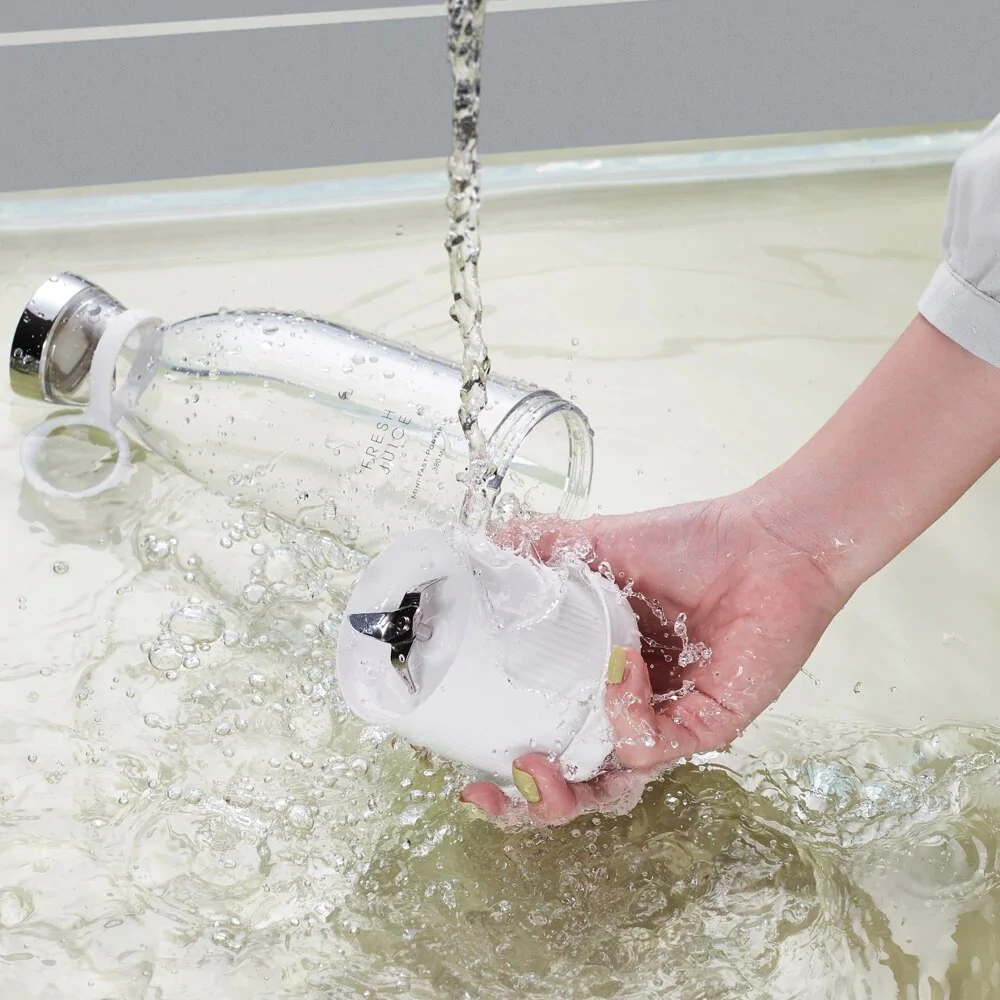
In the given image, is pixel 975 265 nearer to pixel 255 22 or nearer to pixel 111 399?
pixel 111 399

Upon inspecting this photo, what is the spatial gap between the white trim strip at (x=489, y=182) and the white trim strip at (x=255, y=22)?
0.45 feet

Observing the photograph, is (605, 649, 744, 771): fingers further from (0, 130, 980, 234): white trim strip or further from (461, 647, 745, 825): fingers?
(0, 130, 980, 234): white trim strip

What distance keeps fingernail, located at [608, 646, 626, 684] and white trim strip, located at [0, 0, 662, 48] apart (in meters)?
0.74

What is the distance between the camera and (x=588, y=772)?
603 mm

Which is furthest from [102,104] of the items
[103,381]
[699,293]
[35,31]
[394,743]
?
[394,743]

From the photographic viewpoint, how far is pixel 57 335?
2.82ft

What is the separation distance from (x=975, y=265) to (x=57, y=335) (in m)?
0.58

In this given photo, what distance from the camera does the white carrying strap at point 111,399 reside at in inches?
33.9

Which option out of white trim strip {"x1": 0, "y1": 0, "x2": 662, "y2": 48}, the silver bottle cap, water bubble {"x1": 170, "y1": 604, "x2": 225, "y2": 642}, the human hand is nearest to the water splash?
the human hand

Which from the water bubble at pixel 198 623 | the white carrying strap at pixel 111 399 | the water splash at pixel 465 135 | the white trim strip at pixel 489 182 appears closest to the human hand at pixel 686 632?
the water splash at pixel 465 135

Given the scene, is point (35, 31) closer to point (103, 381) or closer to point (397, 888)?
point (103, 381)

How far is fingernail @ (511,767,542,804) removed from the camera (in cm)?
58

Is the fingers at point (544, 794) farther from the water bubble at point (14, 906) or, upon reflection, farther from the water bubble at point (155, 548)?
the water bubble at point (155, 548)

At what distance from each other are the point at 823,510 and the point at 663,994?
0.85 ft
